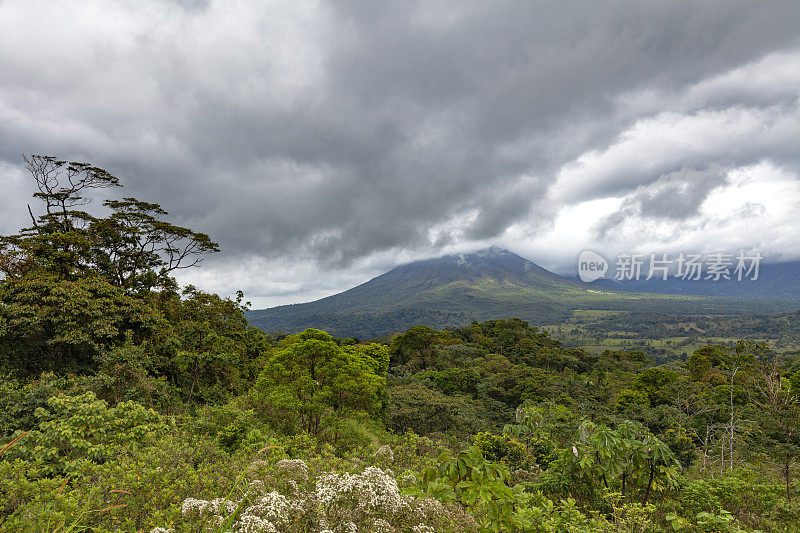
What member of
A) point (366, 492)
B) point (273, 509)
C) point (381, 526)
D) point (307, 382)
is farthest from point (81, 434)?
point (381, 526)

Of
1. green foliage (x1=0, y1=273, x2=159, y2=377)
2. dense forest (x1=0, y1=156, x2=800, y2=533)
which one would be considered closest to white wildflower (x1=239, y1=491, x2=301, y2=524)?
dense forest (x1=0, y1=156, x2=800, y2=533)

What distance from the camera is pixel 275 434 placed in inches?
374

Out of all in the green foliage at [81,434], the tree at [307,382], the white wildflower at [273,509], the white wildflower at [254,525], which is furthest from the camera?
the tree at [307,382]

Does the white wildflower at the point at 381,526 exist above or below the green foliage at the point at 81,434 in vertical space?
above

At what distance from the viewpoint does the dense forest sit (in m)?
2.29

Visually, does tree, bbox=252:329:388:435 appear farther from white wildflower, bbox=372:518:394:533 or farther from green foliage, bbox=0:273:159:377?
white wildflower, bbox=372:518:394:533

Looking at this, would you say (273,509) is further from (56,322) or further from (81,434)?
(56,322)

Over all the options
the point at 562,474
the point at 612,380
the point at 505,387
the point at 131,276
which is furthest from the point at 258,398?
the point at 612,380

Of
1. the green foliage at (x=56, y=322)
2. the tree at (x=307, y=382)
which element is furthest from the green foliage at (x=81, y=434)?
the green foliage at (x=56, y=322)

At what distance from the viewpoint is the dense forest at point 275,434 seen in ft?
7.50

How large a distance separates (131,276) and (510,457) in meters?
17.5

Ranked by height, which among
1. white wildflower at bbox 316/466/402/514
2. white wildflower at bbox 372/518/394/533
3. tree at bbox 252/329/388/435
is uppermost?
white wildflower at bbox 316/466/402/514

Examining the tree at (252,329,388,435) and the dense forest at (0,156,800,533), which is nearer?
the dense forest at (0,156,800,533)

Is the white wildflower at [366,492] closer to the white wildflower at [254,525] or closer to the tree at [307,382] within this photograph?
the white wildflower at [254,525]
